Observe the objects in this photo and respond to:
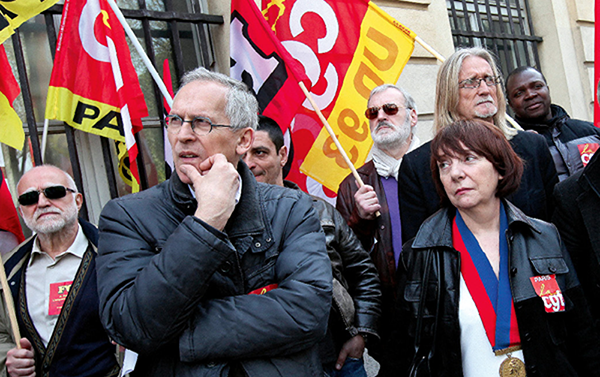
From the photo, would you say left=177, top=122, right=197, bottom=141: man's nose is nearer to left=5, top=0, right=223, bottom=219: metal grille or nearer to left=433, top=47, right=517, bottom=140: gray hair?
left=433, top=47, right=517, bottom=140: gray hair

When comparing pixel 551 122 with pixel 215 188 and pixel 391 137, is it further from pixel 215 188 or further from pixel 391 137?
pixel 215 188

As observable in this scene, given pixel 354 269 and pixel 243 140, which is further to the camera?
pixel 354 269

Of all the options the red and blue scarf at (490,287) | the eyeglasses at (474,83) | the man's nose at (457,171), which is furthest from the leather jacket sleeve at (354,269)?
the eyeglasses at (474,83)

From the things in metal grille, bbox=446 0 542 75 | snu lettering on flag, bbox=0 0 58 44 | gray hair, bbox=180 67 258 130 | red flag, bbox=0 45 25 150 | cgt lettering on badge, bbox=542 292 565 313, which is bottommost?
cgt lettering on badge, bbox=542 292 565 313

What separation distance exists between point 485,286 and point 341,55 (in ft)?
8.03

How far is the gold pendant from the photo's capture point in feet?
6.92

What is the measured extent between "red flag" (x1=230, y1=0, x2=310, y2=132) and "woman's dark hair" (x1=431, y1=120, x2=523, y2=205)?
4.88ft

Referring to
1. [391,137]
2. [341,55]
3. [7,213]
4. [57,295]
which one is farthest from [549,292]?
[7,213]

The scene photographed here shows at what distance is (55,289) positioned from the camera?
A: 2.76 m

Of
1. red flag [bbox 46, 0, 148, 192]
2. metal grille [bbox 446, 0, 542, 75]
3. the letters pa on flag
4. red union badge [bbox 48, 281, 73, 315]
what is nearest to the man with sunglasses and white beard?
the letters pa on flag

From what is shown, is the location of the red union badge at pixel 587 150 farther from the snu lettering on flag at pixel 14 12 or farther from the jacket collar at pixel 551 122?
the snu lettering on flag at pixel 14 12

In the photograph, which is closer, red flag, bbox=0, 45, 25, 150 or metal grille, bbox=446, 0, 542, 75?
red flag, bbox=0, 45, 25, 150

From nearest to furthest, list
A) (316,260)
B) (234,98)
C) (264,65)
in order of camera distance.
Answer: (316,260) < (234,98) < (264,65)

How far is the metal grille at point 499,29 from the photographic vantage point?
6.92 meters
